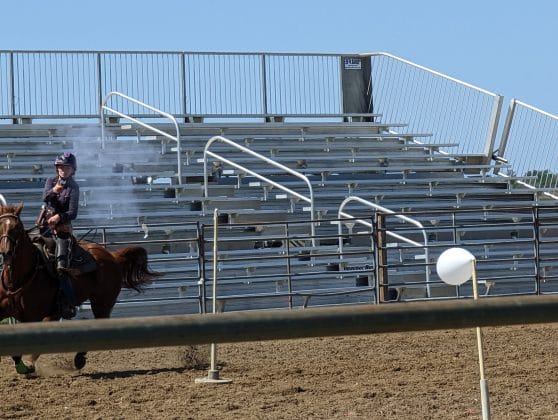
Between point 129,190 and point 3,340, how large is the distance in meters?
17.9

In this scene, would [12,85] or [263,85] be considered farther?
[263,85]

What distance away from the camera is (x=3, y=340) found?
12.9ft

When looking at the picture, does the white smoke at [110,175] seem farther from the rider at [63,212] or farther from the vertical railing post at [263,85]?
the rider at [63,212]

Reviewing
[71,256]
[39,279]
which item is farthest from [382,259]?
[39,279]

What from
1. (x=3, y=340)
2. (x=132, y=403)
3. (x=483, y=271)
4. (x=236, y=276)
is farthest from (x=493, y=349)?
(x=3, y=340)

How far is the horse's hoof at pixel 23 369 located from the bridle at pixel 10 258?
0.73m

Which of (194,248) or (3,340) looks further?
(194,248)

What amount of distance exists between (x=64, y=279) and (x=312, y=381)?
11.2 ft

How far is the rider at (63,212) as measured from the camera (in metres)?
12.7

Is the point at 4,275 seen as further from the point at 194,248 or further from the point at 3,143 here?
the point at 3,143

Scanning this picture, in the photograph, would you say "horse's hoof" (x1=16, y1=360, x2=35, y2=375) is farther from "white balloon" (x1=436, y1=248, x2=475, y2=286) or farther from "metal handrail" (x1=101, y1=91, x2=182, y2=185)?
"metal handrail" (x1=101, y1=91, x2=182, y2=185)

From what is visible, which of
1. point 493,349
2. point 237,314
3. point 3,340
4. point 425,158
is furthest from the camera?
point 425,158

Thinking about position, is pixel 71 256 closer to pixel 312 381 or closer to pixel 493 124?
pixel 312 381

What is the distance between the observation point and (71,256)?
12.9 m
